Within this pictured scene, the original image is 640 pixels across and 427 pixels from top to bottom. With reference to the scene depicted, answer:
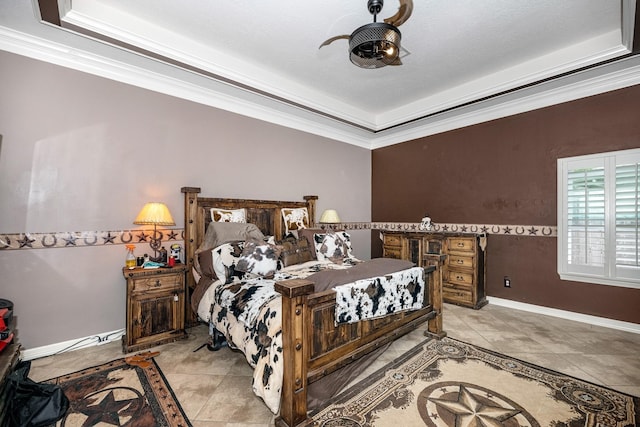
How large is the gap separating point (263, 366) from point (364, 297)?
2.83 feet

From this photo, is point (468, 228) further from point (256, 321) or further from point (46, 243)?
point (46, 243)

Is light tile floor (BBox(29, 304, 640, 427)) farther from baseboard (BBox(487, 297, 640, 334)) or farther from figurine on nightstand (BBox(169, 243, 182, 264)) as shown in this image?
figurine on nightstand (BBox(169, 243, 182, 264))

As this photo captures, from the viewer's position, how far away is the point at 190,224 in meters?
3.35

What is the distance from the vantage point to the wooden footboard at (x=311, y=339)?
1.68 metres

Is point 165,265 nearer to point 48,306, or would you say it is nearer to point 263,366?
point 48,306

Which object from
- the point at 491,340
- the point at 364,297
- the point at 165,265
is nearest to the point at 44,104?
the point at 165,265

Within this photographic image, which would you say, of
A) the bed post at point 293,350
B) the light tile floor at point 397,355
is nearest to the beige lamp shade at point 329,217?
the light tile floor at point 397,355

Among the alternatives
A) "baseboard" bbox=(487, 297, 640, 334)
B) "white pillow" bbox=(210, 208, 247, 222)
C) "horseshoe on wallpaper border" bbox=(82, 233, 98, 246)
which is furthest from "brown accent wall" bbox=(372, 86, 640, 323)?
"horseshoe on wallpaper border" bbox=(82, 233, 98, 246)

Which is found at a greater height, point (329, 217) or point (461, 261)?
point (329, 217)

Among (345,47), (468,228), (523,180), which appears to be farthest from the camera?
(468,228)

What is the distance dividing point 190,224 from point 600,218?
470cm

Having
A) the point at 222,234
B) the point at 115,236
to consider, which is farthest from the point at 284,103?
the point at 115,236

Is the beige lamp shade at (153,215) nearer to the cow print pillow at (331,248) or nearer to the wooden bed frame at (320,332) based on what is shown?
the cow print pillow at (331,248)

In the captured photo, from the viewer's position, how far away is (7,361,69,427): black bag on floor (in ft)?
5.57
